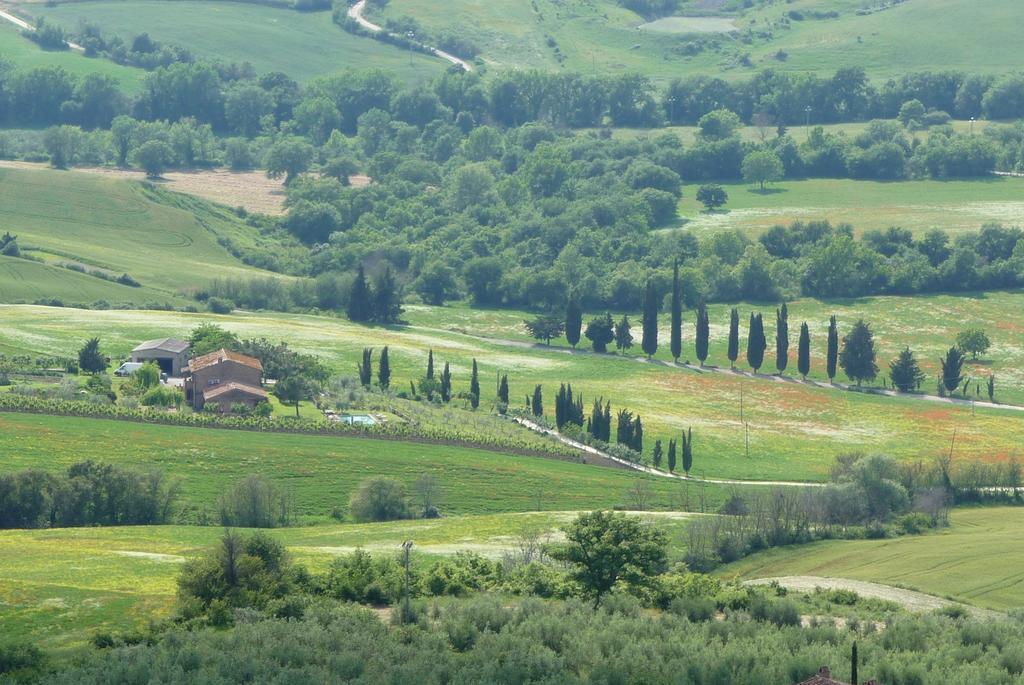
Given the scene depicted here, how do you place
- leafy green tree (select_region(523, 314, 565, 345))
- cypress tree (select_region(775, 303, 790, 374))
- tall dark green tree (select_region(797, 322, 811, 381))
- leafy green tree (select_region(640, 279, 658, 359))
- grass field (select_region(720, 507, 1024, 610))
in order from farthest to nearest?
1. leafy green tree (select_region(523, 314, 565, 345))
2. leafy green tree (select_region(640, 279, 658, 359))
3. cypress tree (select_region(775, 303, 790, 374))
4. tall dark green tree (select_region(797, 322, 811, 381))
5. grass field (select_region(720, 507, 1024, 610))

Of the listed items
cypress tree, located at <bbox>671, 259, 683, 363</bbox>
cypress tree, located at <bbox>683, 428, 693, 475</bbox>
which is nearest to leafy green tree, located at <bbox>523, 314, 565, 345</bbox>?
cypress tree, located at <bbox>671, 259, 683, 363</bbox>

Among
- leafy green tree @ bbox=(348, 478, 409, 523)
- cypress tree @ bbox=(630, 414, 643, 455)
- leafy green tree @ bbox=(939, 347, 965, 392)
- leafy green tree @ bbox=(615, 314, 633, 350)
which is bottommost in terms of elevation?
leafy green tree @ bbox=(348, 478, 409, 523)

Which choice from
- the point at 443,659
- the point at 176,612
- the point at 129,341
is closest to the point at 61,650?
the point at 176,612

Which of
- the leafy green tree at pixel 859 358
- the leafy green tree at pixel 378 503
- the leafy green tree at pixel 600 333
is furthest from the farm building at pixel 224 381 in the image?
the leafy green tree at pixel 859 358

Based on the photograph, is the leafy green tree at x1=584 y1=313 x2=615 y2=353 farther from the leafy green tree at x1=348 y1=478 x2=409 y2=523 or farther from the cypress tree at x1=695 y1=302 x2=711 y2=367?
the leafy green tree at x1=348 y1=478 x2=409 y2=523

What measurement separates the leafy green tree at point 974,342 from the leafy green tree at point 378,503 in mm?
78727

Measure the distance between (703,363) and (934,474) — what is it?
5540 cm

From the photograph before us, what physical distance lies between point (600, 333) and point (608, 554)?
9876 centimetres

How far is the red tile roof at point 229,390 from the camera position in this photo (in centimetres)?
14400

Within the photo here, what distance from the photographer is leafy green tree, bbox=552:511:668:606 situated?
9369 cm

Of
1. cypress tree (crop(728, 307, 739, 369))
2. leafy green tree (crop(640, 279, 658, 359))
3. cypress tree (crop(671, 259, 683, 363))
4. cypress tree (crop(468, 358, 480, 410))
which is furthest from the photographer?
leafy green tree (crop(640, 279, 658, 359))

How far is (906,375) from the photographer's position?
17662 cm

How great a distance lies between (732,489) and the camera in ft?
438

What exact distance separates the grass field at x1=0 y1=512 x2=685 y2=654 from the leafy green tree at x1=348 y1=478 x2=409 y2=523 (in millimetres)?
3356
